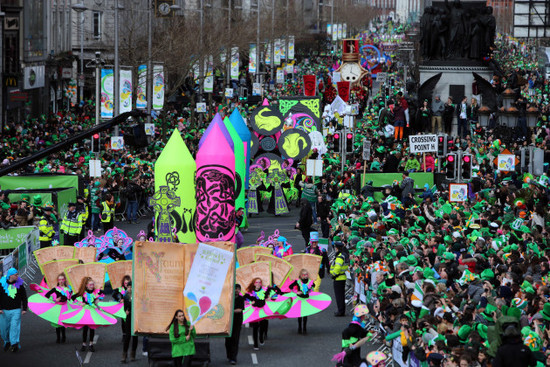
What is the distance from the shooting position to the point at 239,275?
1941cm

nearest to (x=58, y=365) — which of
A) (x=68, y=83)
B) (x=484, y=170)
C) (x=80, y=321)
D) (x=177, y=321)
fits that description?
(x=80, y=321)

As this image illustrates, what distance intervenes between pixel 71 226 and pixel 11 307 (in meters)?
9.38

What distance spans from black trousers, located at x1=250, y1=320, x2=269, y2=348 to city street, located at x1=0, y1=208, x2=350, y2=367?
0.12m

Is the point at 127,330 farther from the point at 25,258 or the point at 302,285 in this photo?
the point at 25,258

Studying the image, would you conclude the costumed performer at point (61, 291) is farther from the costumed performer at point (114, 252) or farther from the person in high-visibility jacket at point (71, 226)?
the person in high-visibility jacket at point (71, 226)

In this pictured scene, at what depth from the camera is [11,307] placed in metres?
18.3

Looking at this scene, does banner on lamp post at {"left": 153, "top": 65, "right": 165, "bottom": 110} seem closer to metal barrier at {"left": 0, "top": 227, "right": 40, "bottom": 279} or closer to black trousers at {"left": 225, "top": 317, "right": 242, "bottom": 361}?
metal barrier at {"left": 0, "top": 227, "right": 40, "bottom": 279}

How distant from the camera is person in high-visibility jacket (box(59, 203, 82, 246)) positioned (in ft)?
90.5

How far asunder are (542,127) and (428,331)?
1137 inches

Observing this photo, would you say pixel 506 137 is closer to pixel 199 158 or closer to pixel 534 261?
pixel 199 158

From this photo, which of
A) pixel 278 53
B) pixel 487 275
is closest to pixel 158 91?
pixel 487 275

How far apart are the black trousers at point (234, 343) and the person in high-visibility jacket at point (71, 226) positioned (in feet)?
34.1

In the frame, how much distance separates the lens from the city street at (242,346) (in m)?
18.1

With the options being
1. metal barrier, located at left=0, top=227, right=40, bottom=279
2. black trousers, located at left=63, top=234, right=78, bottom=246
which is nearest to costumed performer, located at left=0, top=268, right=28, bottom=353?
metal barrier, located at left=0, top=227, right=40, bottom=279
